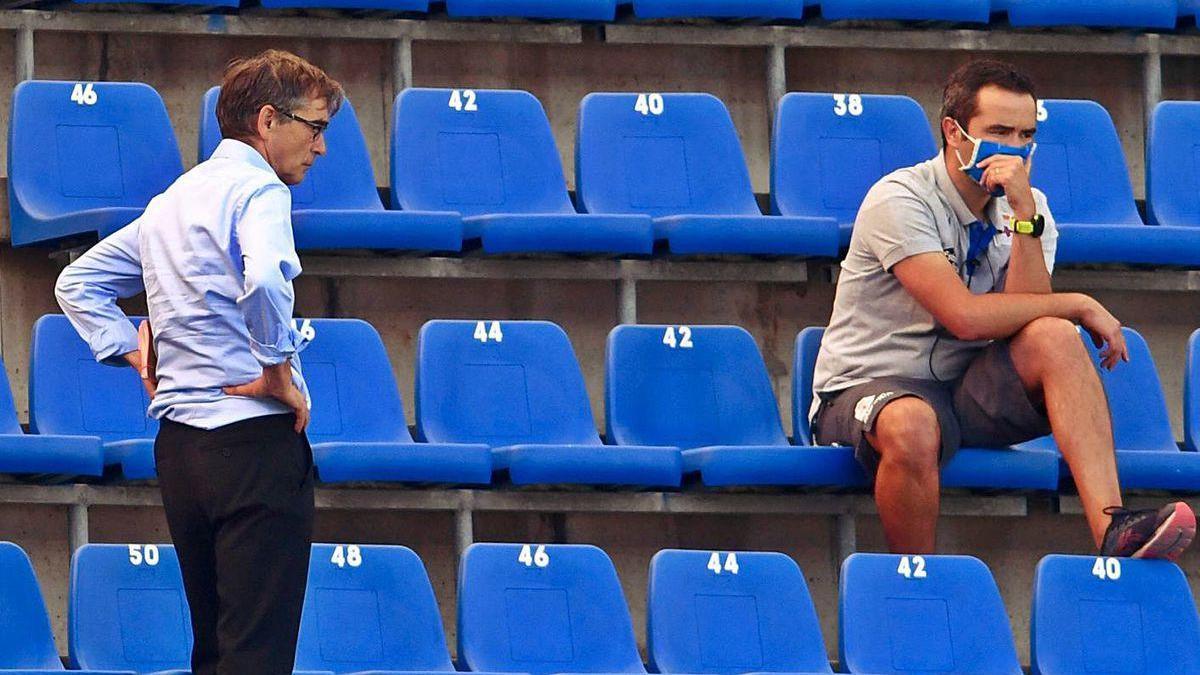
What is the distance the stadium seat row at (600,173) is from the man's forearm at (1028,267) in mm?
532

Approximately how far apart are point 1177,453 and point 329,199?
155 centimetres

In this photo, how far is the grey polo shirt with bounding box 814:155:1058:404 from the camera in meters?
3.86

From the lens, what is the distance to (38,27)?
4.55m

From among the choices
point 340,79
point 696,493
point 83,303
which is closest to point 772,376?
point 696,493

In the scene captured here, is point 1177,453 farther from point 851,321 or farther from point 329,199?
point 329,199

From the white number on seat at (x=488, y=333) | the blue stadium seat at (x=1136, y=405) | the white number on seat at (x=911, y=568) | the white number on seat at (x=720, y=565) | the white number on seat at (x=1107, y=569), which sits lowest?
the white number on seat at (x=1107, y=569)

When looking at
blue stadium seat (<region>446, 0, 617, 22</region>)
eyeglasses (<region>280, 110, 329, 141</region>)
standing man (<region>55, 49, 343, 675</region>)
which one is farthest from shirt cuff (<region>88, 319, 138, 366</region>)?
blue stadium seat (<region>446, 0, 617, 22</region>)

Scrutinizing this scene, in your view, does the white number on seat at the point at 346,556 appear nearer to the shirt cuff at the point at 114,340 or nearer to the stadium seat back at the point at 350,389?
the stadium seat back at the point at 350,389

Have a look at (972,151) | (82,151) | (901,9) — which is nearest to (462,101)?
(82,151)

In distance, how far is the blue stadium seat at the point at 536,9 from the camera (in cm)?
462

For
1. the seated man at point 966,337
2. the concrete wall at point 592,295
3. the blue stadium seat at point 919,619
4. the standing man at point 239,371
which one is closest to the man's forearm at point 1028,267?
the seated man at point 966,337

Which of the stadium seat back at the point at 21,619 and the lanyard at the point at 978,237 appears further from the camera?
the lanyard at the point at 978,237

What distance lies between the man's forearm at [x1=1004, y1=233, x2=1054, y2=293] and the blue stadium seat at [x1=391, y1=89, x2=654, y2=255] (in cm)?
86

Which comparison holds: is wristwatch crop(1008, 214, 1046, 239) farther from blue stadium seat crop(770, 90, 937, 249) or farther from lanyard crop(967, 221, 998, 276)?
blue stadium seat crop(770, 90, 937, 249)
